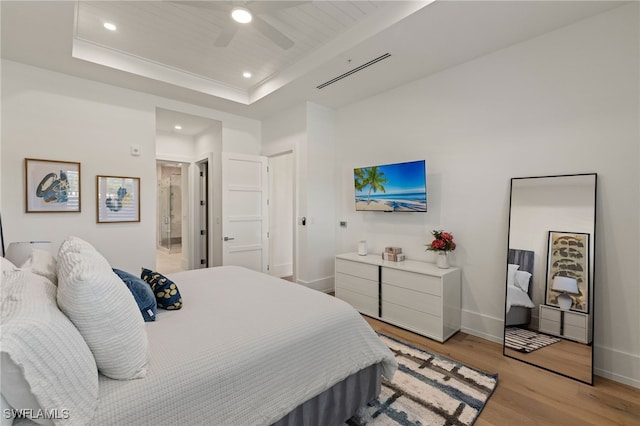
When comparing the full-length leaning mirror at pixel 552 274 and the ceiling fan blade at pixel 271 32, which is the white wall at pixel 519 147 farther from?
the ceiling fan blade at pixel 271 32

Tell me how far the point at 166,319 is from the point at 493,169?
2.97 meters

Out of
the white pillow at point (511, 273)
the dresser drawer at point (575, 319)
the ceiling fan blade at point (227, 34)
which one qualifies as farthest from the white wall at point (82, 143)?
the dresser drawer at point (575, 319)

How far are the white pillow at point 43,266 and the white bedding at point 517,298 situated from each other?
3.25m

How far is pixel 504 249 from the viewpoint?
8.96ft

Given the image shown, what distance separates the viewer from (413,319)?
9.61 feet

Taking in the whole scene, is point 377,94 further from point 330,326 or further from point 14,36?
point 14,36

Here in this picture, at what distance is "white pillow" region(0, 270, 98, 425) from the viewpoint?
31.0 inches

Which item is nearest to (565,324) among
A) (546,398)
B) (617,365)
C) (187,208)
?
(617,365)

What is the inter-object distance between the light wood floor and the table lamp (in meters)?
0.55

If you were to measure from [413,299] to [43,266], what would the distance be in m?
2.83

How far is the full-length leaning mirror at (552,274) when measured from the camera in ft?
7.32

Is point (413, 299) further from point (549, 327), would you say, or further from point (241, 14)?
point (241, 14)

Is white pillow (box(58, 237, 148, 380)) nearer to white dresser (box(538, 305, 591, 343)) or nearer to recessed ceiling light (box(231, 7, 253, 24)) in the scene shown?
recessed ceiling light (box(231, 7, 253, 24))

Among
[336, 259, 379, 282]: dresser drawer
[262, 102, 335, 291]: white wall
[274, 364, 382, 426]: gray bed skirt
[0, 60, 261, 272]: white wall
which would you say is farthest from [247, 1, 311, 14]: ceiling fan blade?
[336, 259, 379, 282]: dresser drawer
